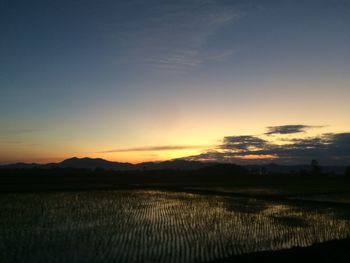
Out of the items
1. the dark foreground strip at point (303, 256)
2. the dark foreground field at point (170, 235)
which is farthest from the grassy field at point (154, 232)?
the dark foreground strip at point (303, 256)

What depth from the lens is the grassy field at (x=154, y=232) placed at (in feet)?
34.9

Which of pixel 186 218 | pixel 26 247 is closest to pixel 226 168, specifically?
pixel 186 218

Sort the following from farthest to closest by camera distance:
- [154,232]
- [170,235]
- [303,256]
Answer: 1. [154,232]
2. [170,235]
3. [303,256]

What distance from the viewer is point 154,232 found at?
1455 centimetres

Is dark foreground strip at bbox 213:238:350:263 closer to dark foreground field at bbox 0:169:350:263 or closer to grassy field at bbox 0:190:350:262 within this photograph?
dark foreground field at bbox 0:169:350:263

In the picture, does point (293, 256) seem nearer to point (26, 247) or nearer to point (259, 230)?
point (259, 230)

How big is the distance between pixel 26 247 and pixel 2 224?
5.56 m

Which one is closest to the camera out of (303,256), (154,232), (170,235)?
(303,256)

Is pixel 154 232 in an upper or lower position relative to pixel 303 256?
upper

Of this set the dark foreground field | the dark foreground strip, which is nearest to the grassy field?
the dark foreground field

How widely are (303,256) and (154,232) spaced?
6226 mm

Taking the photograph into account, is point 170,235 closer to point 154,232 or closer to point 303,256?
point 154,232

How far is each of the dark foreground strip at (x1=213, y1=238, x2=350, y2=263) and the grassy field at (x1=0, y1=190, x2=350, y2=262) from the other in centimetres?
99

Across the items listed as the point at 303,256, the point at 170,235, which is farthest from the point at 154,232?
the point at 303,256
